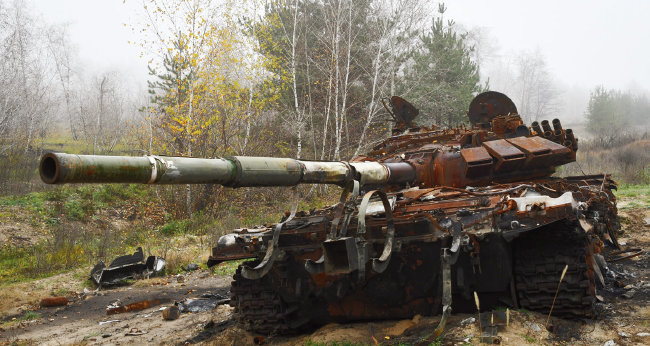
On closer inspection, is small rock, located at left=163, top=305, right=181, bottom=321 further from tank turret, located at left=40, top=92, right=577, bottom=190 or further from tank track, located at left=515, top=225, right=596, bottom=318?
tank track, located at left=515, top=225, right=596, bottom=318

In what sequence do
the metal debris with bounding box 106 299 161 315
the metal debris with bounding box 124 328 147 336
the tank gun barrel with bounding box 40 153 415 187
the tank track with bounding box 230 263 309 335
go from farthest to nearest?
1. the metal debris with bounding box 106 299 161 315
2. the metal debris with bounding box 124 328 147 336
3. the tank track with bounding box 230 263 309 335
4. the tank gun barrel with bounding box 40 153 415 187

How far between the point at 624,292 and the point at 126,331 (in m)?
6.10

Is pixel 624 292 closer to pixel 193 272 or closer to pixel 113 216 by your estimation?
pixel 193 272

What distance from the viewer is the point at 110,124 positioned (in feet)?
140

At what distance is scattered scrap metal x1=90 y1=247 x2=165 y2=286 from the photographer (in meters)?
9.70

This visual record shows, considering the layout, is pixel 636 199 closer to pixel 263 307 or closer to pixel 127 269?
pixel 263 307

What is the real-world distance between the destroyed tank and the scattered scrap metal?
5110 millimetres

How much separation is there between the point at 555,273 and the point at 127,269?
26.4ft

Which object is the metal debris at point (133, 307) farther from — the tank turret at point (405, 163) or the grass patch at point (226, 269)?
the tank turret at point (405, 163)

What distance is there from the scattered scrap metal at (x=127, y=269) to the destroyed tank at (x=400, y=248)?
5110 mm

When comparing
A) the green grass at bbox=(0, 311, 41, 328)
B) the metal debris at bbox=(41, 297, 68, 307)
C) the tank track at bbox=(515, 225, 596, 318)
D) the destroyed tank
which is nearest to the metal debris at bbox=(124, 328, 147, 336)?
the destroyed tank

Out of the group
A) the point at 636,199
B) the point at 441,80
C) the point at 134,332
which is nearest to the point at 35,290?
the point at 134,332

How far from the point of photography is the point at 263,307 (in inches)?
210

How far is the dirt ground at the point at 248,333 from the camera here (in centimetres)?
442
